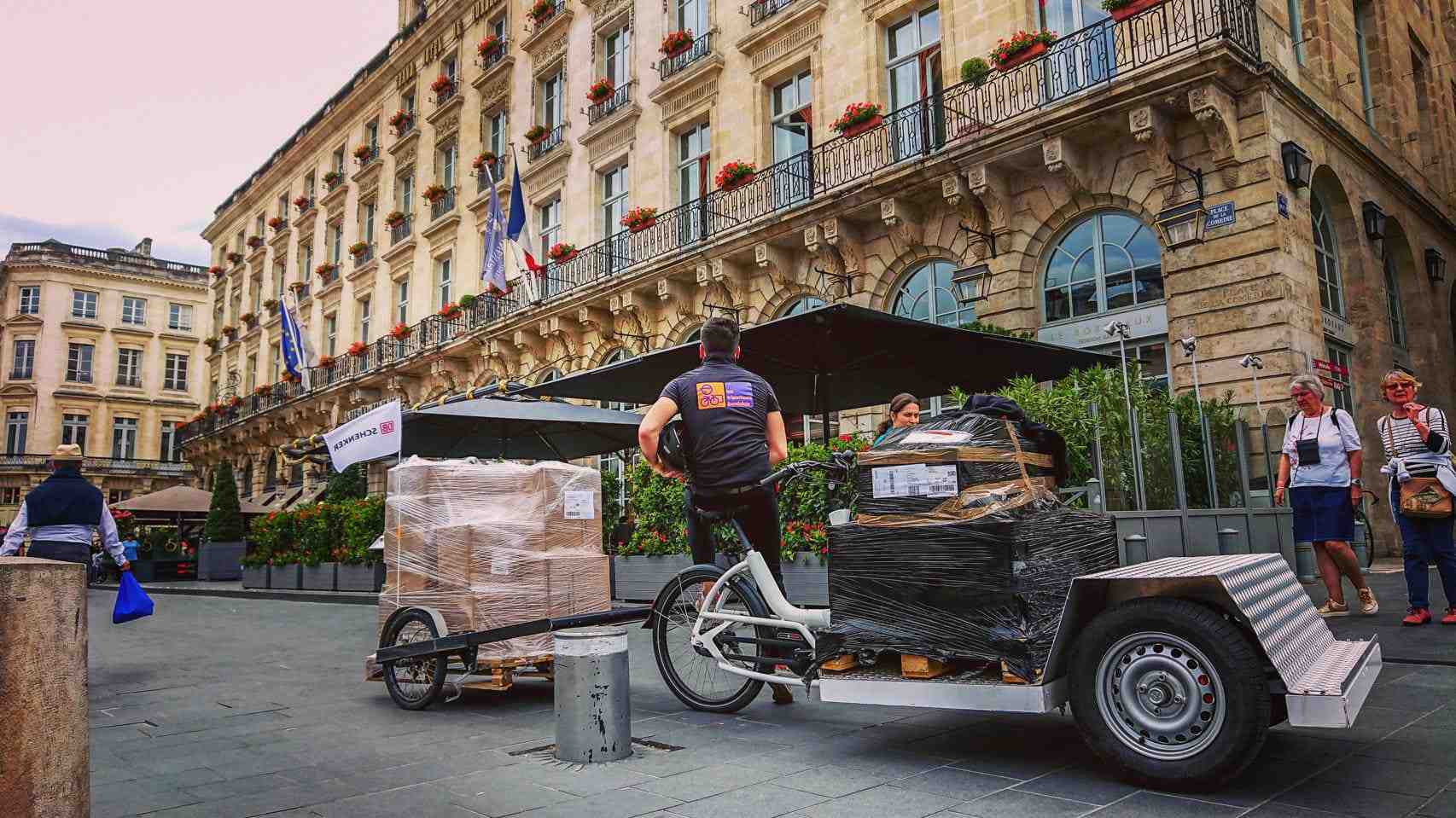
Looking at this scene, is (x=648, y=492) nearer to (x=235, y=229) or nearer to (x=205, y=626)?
(x=205, y=626)

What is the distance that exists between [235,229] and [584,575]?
44.2 meters

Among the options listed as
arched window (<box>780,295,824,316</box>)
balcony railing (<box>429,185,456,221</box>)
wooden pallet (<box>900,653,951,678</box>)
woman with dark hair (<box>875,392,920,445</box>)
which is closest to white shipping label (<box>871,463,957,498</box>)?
wooden pallet (<box>900,653,951,678</box>)

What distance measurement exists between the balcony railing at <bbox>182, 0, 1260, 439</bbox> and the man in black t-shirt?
8.78 m

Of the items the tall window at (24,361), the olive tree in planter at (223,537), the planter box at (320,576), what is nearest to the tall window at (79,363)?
the tall window at (24,361)

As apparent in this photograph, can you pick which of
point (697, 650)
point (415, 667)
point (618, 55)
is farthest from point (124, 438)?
point (697, 650)

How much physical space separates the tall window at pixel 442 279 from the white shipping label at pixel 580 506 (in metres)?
22.6

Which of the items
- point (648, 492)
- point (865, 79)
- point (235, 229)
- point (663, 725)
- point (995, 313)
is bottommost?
point (663, 725)

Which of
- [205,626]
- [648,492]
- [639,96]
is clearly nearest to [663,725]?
[648,492]

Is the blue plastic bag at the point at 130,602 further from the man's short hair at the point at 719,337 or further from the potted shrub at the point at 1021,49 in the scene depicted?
the potted shrub at the point at 1021,49

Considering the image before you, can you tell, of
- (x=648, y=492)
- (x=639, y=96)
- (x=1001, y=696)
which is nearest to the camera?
(x=1001, y=696)

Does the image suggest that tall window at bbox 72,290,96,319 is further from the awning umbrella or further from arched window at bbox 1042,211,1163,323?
arched window at bbox 1042,211,1163,323

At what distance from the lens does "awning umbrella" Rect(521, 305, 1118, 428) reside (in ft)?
27.2

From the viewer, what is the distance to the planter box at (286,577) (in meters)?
16.9

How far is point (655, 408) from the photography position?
4777 millimetres
